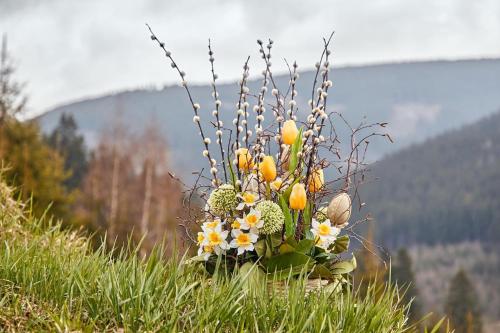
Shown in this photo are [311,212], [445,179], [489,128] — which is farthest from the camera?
[489,128]

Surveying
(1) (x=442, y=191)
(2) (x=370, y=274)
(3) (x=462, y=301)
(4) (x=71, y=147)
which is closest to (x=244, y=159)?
(2) (x=370, y=274)

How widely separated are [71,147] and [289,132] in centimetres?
5036

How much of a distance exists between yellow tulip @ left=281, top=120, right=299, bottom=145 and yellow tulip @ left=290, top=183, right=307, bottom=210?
0.40 meters

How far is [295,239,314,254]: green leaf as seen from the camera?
3562 millimetres

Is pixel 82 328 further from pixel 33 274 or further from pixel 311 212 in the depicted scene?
pixel 311 212

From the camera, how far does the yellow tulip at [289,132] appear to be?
12.3ft

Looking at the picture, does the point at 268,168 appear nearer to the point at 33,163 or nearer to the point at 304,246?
the point at 304,246

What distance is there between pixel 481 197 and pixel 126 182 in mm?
95023

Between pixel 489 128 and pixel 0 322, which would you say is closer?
pixel 0 322

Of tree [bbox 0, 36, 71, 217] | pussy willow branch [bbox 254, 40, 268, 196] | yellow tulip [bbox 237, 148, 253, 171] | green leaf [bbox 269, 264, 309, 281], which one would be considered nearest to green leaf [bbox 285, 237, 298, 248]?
green leaf [bbox 269, 264, 309, 281]

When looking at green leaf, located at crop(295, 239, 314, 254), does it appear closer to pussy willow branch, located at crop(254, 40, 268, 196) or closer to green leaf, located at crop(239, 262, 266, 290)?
green leaf, located at crop(239, 262, 266, 290)

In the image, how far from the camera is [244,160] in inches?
150

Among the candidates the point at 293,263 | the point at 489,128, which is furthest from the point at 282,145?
the point at 489,128

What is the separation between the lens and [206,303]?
3.09 m
